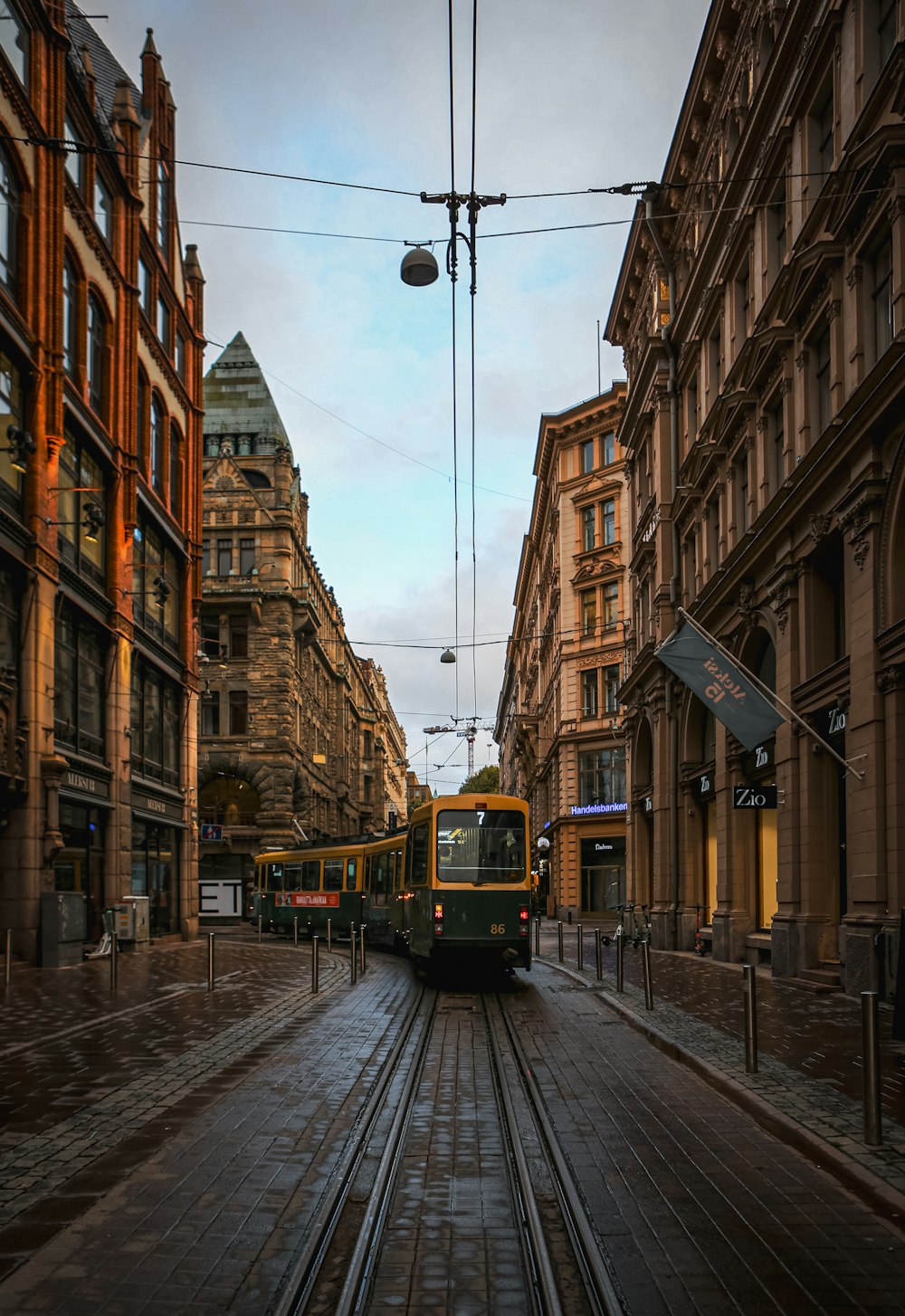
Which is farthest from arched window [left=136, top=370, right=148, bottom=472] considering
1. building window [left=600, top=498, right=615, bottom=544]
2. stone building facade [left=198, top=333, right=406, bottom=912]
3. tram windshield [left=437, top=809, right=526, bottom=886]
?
building window [left=600, top=498, right=615, bottom=544]

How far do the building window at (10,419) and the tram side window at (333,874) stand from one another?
49.0ft

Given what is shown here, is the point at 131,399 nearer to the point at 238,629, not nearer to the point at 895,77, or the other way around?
the point at 895,77

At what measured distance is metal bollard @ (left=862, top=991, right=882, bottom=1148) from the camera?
7.62 metres

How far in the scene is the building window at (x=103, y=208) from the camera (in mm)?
30062

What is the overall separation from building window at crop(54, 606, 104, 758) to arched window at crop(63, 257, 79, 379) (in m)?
5.50

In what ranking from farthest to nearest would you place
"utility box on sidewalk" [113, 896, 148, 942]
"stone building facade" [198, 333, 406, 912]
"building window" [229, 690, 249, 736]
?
"building window" [229, 690, 249, 736], "stone building facade" [198, 333, 406, 912], "utility box on sidewalk" [113, 896, 148, 942]

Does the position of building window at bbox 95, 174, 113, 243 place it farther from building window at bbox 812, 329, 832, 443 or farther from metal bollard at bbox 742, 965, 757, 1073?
metal bollard at bbox 742, 965, 757, 1073

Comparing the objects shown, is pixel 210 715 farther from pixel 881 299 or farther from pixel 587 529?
pixel 881 299

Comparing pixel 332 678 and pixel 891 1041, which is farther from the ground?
pixel 332 678

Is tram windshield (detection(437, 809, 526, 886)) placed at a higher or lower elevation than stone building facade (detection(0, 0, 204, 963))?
lower

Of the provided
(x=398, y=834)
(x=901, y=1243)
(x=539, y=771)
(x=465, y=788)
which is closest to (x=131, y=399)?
(x=398, y=834)

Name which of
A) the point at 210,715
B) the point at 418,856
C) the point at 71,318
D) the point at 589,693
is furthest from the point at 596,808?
the point at 71,318

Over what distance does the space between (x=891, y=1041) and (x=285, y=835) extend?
154 ft

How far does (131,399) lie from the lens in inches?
1273
